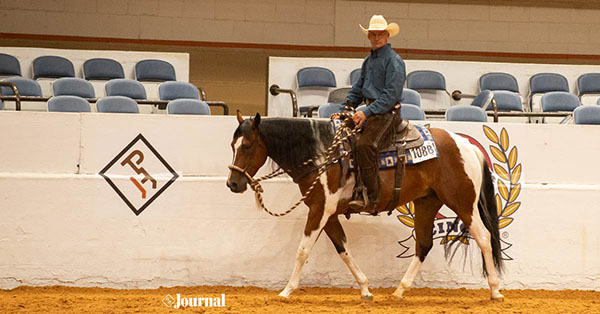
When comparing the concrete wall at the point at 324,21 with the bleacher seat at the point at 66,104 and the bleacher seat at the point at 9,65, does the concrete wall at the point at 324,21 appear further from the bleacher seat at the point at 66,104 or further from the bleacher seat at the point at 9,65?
the bleacher seat at the point at 66,104

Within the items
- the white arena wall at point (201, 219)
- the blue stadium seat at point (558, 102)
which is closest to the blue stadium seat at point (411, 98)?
the blue stadium seat at point (558, 102)

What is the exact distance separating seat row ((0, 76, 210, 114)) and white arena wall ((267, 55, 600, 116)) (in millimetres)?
1823

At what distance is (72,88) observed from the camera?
9.01 metres

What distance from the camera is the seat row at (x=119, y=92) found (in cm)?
762

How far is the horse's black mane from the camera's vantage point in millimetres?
5469

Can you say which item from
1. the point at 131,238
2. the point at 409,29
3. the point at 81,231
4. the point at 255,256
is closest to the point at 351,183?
the point at 255,256

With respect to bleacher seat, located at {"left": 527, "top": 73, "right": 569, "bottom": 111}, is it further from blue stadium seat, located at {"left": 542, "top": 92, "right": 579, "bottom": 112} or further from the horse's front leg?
the horse's front leg

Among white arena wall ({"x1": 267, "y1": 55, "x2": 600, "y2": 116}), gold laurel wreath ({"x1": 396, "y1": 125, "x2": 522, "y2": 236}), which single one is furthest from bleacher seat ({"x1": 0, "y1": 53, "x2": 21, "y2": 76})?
gold laurel wreath ({"x1": 396, "y1": 125, "x2": 522, "y2": 236})

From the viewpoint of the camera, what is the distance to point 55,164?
19.5 feet

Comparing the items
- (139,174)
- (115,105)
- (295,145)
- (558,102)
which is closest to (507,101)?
(558,102)

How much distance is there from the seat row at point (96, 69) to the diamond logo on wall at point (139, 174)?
186 inches

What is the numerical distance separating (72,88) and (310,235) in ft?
16.9

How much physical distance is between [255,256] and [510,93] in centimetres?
602

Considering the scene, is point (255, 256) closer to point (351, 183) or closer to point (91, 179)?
point (351, 183)
